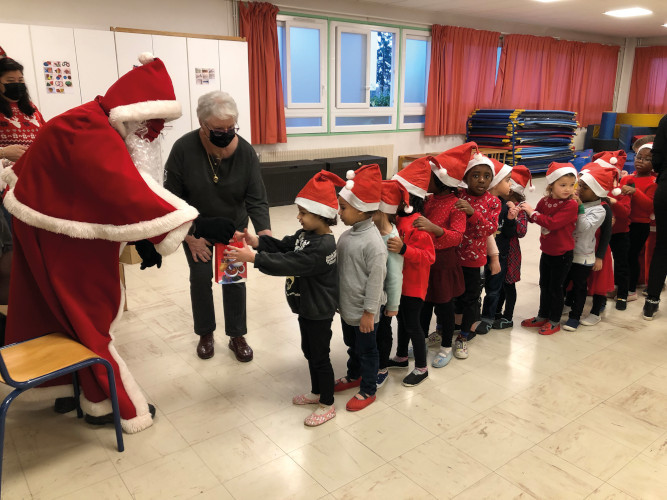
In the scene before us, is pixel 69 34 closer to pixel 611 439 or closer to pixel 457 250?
pixel 457 250

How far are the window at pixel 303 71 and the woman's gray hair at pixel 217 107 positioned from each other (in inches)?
195

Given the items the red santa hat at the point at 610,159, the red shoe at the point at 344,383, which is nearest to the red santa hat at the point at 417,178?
the red shoe at the point at 344,383

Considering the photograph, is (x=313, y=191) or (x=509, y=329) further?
(x=509, y=329)

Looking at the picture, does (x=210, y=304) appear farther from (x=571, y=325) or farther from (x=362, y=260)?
(x=571, y=325)

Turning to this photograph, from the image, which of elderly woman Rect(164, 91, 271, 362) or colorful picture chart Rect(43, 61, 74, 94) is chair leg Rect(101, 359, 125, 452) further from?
colorful picture chart Rect(43, 61, 74, 94)

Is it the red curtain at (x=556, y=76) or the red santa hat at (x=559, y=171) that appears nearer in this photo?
the red santa hat at (x=559, y=171)

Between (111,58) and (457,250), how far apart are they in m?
4.22

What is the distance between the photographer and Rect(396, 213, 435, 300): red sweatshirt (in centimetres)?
230

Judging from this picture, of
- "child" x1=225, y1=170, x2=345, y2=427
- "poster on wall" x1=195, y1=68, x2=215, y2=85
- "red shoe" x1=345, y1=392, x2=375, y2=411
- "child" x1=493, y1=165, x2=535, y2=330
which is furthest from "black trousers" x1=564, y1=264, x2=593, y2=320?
"poster on wall" x1=195, y1=68, x2=215, y2=85

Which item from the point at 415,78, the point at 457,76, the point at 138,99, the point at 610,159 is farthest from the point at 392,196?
the point at 457,76

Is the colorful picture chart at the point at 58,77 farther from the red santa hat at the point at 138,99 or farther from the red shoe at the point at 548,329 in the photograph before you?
the red shoe at the point at 548,329

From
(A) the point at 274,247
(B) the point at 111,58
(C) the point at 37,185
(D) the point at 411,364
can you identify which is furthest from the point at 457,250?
(B) the point at 111,58

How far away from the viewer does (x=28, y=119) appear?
109 inches

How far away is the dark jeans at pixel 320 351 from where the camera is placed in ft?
6.98
